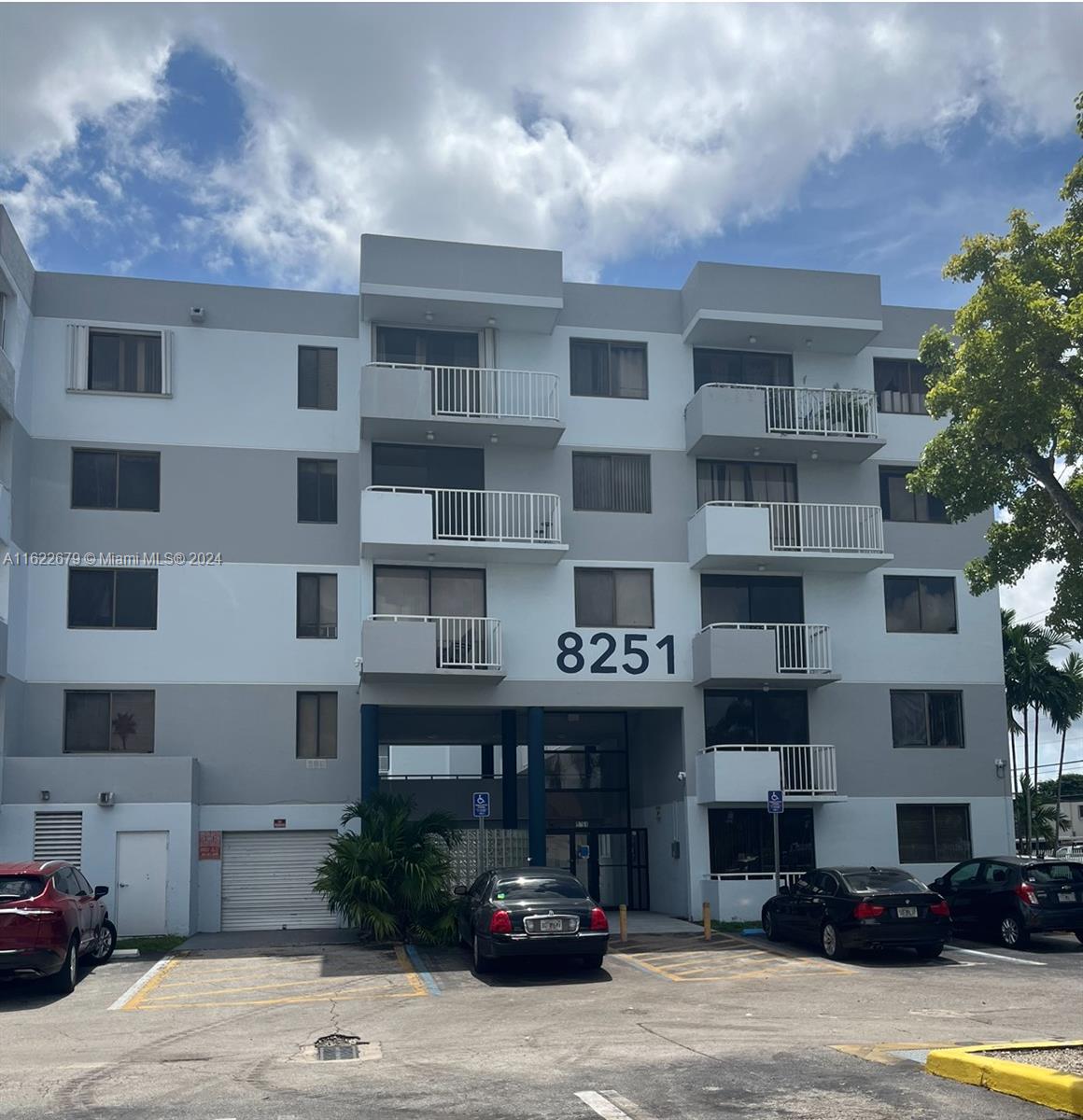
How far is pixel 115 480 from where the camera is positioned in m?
28.0

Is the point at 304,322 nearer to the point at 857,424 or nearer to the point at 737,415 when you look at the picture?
the point at 737,415

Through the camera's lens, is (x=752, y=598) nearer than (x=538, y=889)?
No

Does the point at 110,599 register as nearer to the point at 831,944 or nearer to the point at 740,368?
the point at 740,368

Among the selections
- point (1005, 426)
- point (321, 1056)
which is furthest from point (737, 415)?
point (321, 1056)

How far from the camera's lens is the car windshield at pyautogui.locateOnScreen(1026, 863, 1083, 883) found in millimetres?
21844

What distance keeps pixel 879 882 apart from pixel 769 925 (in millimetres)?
3243

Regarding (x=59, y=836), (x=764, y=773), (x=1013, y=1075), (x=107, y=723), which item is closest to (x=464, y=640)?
(x=764, y=773)

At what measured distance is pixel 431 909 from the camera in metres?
23.9

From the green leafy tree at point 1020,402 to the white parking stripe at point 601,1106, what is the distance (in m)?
11.5

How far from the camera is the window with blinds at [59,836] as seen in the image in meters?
25.7

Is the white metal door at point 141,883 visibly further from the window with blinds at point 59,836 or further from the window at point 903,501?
the window at point 903,501

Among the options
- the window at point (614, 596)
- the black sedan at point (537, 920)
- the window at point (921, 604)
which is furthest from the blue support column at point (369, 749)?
the window at point (921, 604)

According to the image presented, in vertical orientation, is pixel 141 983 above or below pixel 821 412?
below

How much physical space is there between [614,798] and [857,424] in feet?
34.3
